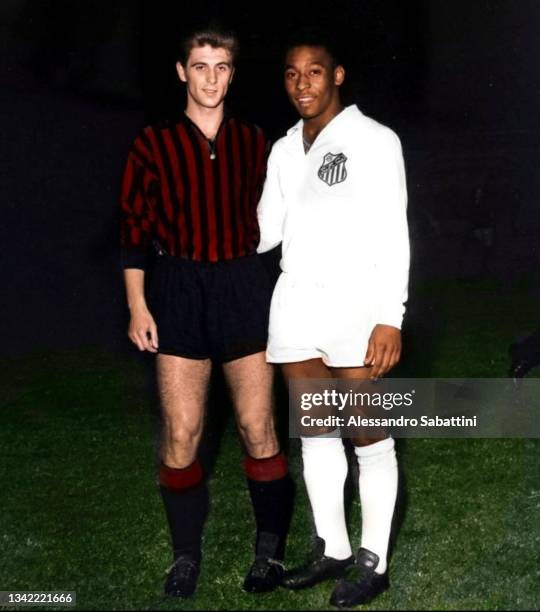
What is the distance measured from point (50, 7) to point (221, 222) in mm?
8797

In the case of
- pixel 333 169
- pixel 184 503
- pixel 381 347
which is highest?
pixel 333 169

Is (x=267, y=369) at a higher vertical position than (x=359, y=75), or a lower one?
lower

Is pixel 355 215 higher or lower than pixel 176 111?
lower

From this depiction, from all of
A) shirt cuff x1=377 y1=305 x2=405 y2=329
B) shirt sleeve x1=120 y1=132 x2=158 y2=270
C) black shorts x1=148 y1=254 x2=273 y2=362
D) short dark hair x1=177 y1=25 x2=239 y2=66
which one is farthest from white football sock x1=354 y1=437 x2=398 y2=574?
short dark hair x1=177 y1=25 x2=239 y2=66

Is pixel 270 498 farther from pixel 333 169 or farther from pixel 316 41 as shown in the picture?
pixel 316 41

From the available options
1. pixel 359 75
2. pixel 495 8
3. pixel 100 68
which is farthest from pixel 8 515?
pixel 495 8

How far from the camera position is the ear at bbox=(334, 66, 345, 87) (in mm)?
3686

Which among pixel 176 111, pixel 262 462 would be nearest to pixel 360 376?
pixel 262 462

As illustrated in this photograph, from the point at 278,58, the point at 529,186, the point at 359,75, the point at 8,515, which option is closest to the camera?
the point at 8,515

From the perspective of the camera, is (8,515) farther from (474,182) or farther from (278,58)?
(474,182)

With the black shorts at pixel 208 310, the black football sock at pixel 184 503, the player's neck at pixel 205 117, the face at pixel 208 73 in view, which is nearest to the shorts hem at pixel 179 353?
the black shorts at pixel 208 310

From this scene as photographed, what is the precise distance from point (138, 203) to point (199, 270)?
0.31 metres

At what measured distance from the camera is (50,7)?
1176 centimetres

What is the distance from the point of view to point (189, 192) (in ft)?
12.3
